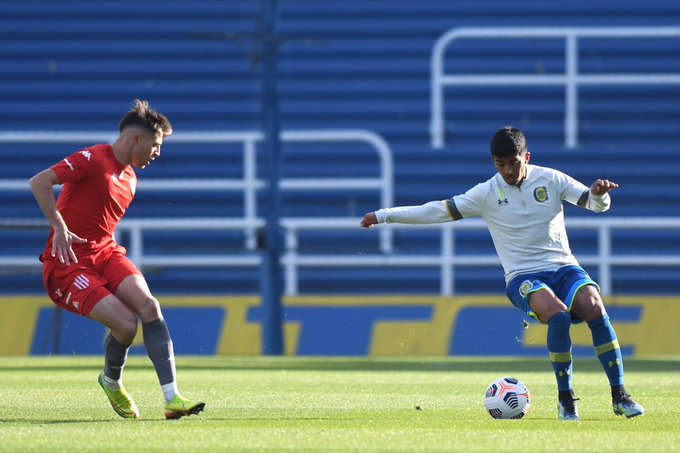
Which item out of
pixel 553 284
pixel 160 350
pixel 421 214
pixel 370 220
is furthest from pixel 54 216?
pixel 553 284

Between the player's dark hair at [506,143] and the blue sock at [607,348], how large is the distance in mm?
966

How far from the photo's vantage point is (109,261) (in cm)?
821

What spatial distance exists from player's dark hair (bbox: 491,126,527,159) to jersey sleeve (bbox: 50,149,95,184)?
2064 millimetres

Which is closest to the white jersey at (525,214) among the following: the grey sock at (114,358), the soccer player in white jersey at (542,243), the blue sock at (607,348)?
the soccer player in white jersey at (542,243)

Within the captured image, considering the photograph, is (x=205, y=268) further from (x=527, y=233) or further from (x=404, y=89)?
(x=527, y=233)

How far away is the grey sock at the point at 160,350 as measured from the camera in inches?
311

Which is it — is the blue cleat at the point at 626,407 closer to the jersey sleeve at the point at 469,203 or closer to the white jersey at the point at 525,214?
the white jersey at the point at 525,214

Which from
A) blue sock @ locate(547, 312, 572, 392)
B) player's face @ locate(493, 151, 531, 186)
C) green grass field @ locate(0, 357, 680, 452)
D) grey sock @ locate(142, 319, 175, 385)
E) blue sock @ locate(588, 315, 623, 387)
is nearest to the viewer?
green grass field @ locate(0, 357, 680, 452)

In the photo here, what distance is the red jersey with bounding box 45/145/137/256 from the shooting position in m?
8.12

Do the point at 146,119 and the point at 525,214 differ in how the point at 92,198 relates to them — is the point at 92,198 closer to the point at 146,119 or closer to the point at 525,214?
the point at 146,119

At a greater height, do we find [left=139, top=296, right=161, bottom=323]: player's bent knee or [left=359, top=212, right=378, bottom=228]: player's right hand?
[left=359, top=212, right=378, bottom=228]: player's right hand

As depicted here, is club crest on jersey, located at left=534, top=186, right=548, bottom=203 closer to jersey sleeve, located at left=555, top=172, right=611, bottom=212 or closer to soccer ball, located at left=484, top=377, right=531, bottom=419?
jersey sleeve, located at left=555, top=172, right=611, bottom=212

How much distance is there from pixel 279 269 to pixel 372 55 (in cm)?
388

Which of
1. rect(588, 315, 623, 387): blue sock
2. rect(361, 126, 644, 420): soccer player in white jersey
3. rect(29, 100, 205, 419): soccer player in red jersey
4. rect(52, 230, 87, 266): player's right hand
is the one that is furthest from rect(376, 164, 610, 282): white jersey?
rect(52, 230, 87, 266): player's right hand
